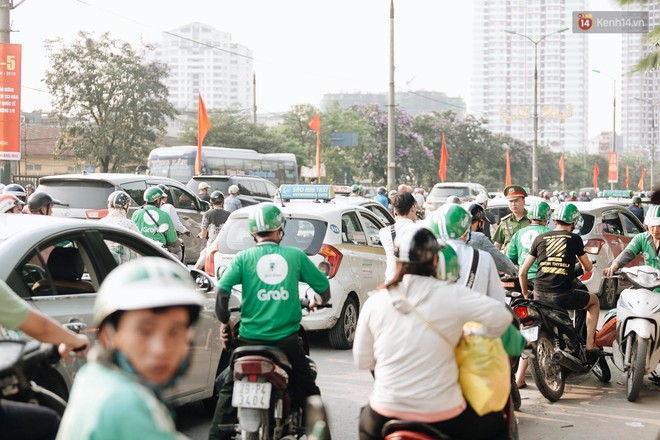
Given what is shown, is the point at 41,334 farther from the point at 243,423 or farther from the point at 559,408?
the point at 559,408

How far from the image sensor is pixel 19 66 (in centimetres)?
1620

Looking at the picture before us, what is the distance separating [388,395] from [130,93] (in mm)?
40228

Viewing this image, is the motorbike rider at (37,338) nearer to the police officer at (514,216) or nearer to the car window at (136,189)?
the police officer at (514,216)

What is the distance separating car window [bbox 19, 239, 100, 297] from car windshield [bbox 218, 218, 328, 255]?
4302mm

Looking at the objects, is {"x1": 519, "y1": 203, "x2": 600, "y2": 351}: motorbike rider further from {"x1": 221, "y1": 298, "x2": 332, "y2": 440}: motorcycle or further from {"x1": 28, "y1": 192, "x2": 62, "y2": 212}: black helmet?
{"x1": 28, "y1": 192, "x2": 62, "y2": 212}: black helmet

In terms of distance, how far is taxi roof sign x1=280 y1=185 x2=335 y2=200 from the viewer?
1264 cm

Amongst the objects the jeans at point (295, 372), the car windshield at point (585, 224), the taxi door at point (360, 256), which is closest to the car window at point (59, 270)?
the jeans at point (295, 372)

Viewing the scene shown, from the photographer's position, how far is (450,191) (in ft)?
103

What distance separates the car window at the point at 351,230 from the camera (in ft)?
35.0

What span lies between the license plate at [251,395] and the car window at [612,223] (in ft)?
34.0

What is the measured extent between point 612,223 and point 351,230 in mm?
5737

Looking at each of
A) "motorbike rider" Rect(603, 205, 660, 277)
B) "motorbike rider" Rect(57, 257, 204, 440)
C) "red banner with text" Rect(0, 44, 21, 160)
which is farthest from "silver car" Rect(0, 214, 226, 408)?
"red banner with text" Rect(0, 44, 21, 160)

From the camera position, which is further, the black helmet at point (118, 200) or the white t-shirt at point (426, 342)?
the black helmet at point (118, 200)

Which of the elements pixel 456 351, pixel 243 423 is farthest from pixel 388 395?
pixel 243 423
